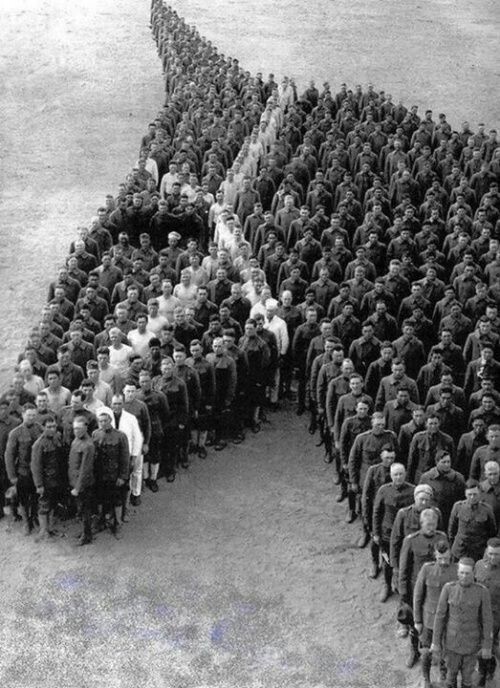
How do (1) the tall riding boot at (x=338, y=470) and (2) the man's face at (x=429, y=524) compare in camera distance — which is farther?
(1) the tall riding boot at (x=338, y=470)

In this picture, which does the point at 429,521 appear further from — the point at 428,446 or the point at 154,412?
the point at 154,412

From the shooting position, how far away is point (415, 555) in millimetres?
8594

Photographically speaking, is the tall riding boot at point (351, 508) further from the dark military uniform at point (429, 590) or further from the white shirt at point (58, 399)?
Answer: the white shirt at point (58, 399)

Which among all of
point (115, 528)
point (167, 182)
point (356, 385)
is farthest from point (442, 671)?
point (167, 182)

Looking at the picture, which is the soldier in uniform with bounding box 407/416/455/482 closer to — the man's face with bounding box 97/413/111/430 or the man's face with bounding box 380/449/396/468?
the man's face with bounding box 380/449/396/468

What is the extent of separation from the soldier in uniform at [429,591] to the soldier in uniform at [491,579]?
10.1 inches

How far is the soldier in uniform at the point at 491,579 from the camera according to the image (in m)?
8.22

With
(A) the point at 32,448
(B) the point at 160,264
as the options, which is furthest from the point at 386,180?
(A) the point at 32,448

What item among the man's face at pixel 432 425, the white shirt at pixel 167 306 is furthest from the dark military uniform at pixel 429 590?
the white shirt at pixel 167 306

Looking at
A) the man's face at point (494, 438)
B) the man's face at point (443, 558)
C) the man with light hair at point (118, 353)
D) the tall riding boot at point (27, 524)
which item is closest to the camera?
the man's face at point (443, 558)

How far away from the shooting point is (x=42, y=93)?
2812 centimetres

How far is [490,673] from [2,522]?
16.8ft

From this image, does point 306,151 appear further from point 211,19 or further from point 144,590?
point 211,19

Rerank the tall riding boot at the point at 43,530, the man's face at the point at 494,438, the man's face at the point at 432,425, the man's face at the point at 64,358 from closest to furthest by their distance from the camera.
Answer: the man's face at the point at 494,438, the man's face at the point at 432,425, the tall riding boot at the point at 43,530, the man's face at the point at 64,358
